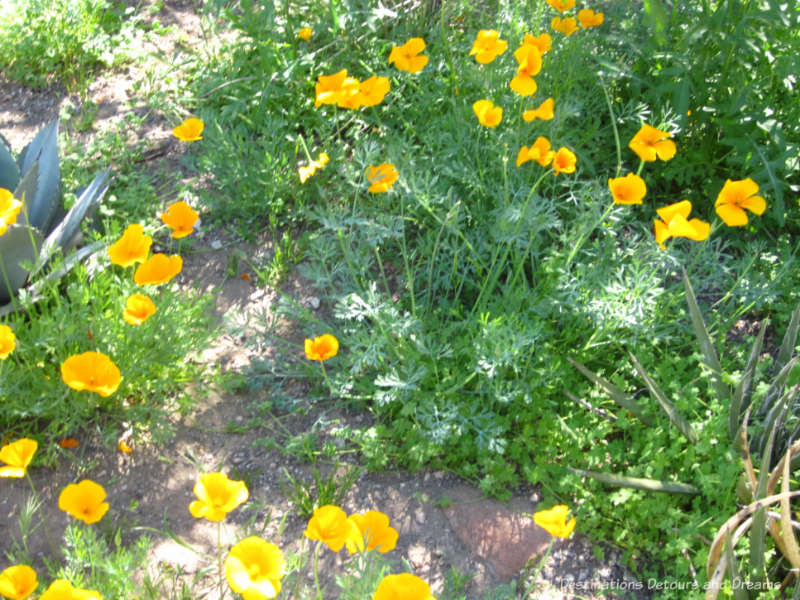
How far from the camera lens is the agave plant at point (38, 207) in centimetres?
256

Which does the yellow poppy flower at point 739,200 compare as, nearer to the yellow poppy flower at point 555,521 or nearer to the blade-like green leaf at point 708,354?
the blade-like green leaf at point 708,354

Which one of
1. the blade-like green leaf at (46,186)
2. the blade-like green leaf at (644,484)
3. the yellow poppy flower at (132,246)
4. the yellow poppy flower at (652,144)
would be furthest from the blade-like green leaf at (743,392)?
the blade-like green leaf at (46,186)

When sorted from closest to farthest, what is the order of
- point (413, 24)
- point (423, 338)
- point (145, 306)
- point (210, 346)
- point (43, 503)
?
point (145, 306) → point (43, 503) → point (423, 338) → point (210, 346) → point (413, 24)

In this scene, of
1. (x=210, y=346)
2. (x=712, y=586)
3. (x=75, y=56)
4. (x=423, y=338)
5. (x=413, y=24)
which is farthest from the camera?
(x=75, y=56)

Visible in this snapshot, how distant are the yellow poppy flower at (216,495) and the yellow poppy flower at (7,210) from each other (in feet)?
3.24

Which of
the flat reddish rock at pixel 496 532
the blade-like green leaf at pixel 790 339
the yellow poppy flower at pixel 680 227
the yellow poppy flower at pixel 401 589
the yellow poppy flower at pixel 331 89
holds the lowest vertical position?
the flat reddish rock at pixel 496 532

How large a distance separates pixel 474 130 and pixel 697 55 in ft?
2.81

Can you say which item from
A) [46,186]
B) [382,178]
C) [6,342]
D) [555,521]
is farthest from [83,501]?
[46,186]

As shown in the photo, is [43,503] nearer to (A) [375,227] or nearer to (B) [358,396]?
(B) [358,396]

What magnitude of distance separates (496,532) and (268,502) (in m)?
0.71

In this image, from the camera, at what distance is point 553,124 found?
278 centimetres

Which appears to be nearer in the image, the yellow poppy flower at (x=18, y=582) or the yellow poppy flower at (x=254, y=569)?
the yellow poppy flower at (x=254, y=569)

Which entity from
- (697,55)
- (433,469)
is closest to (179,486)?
(433,469)

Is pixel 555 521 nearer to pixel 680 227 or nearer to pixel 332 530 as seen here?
pixel 332 530
